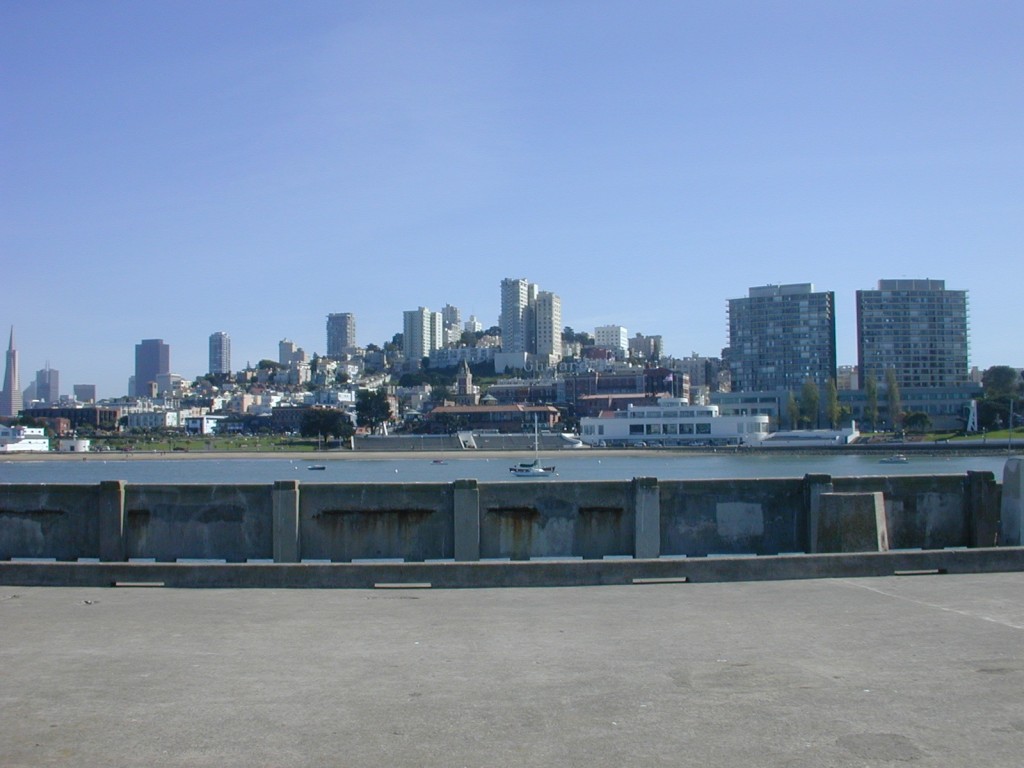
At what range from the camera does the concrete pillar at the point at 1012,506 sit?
15.4m

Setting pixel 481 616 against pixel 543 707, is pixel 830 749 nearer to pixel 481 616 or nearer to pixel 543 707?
pixel 543 707

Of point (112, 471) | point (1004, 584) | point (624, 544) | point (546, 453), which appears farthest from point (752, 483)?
point (546, 453)

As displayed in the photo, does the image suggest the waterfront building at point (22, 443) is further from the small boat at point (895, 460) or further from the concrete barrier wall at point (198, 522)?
the concrete barrier wall at point (198, 522)

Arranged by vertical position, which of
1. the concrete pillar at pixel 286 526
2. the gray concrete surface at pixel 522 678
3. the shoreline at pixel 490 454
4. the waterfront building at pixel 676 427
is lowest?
the shoreline at pixel 490 454

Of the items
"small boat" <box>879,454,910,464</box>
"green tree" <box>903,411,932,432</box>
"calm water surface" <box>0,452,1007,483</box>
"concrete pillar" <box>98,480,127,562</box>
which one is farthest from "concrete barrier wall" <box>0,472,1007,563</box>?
"green tree" <box>903,411,932,432</box>

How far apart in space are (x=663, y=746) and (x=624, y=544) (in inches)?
356

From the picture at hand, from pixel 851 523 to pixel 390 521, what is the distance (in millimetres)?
6378

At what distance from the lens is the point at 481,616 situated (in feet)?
38.0

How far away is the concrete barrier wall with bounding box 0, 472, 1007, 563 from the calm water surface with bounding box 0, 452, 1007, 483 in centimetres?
7762

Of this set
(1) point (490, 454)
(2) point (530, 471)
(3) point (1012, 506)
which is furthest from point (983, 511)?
(1) point (490, 454)

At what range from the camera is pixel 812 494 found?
624 inches

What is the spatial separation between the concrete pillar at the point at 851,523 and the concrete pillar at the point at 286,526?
729 centimetres

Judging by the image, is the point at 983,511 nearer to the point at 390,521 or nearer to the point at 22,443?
the point at 390,521

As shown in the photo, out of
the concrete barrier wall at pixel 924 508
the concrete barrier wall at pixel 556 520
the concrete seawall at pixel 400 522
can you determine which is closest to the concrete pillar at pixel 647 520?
the concrete seawall at pixel 400 522
